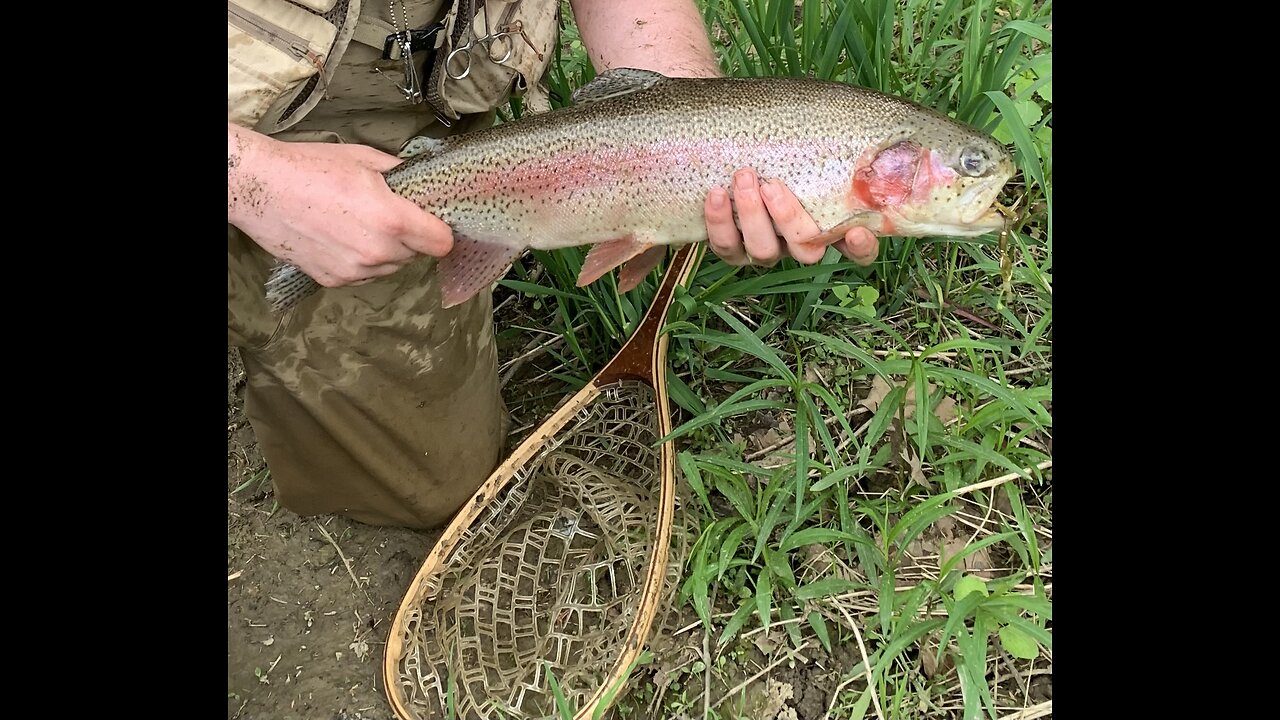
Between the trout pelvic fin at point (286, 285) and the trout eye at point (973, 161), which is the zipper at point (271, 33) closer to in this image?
the trout pelvic fin at point (286, 285)

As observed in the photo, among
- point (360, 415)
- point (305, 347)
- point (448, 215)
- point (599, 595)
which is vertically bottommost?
point (599, 595)

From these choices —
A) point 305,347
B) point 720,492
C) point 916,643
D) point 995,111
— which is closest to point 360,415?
point 305,347

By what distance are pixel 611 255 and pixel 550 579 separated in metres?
1.10

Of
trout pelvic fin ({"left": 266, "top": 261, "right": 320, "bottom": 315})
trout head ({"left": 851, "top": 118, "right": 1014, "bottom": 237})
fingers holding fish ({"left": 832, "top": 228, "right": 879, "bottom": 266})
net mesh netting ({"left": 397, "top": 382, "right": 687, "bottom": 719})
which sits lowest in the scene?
net mesh netting ({"left": 397, "top": 382, "right": 687, "bottom": 719})

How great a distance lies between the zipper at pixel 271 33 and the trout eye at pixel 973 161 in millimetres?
1468

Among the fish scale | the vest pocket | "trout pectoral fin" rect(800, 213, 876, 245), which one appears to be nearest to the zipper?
the vest pocket

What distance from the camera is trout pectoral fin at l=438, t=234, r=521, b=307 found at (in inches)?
84.7

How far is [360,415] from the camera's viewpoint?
2.62 meters

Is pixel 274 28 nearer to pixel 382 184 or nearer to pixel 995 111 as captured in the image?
pixel 382 184

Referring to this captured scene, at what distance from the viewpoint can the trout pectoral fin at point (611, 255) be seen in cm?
210

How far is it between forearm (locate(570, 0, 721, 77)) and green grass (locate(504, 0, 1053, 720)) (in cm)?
37

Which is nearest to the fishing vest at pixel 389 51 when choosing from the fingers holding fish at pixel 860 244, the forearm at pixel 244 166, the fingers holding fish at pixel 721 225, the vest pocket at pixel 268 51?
the vest pocket at pixel 268 51

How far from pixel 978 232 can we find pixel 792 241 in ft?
1.33

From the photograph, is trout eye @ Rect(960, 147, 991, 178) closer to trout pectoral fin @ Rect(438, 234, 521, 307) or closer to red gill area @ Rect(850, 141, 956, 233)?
red gill area @ Rect(850, 141, 956, 233)
